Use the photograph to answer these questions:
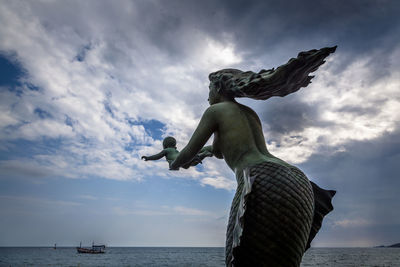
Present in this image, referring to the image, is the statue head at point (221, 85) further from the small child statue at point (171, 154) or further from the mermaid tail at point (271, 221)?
the mermaid tail at point (271, 221)

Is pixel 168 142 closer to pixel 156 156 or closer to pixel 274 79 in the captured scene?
pixel 156 156

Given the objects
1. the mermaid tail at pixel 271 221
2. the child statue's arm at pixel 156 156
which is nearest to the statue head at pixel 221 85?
the child statue's arm at pixel 156 156

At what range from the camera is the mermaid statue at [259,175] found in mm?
2291

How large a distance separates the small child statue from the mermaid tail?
1.21 metres

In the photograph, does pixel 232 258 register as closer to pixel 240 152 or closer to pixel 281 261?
pixel 281 261

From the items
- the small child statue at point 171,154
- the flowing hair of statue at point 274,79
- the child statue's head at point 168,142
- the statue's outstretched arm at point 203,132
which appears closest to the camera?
the flowing hair of statue at point 274,79

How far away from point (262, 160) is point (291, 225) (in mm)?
604

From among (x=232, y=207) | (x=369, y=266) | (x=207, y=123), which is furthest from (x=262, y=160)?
(x=369, y=266)

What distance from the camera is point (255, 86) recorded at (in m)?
2.99

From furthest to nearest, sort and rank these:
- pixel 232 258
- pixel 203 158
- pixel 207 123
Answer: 1. pixel 203 158
2. pixel 207 123
3. pixel 232 258

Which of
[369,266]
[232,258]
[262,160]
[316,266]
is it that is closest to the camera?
[232,258]

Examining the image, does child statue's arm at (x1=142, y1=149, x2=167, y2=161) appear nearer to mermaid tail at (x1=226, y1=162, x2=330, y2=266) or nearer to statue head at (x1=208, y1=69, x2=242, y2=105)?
statue head at (x1=208, y1=69, x2=242, y2=105)

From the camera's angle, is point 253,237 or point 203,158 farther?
point 203,158

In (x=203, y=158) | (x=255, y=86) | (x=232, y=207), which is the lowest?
(x=232, y=207)
